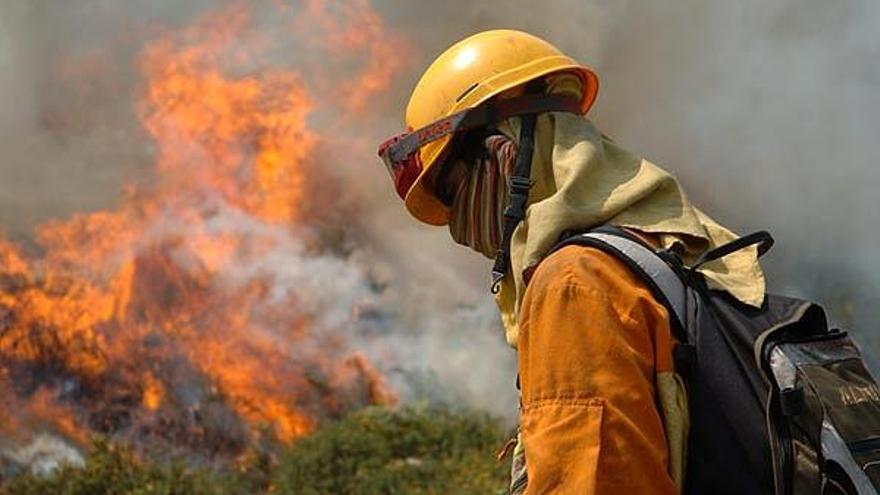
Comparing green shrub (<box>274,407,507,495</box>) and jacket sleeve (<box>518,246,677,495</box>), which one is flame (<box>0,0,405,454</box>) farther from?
jacket sleeve (<box>518,246,677,495</box>)

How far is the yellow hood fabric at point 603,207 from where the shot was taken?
1962 millimetres

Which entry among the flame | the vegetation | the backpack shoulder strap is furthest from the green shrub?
the backpack shoulder strap

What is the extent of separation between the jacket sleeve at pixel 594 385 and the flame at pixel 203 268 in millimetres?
9393

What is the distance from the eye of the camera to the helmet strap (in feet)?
6.97

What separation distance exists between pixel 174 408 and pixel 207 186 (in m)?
2.69

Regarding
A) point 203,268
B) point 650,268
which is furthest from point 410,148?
point 203,268

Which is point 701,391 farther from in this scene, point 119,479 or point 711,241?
point 119,479

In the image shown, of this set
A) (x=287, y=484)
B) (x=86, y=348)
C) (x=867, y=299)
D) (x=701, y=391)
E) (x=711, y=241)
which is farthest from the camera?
(x=86, y=348)

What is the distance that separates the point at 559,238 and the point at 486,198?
1.31 feet

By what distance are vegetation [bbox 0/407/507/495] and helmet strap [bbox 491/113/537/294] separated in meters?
6.85

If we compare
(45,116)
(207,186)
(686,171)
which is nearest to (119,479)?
(207,186)

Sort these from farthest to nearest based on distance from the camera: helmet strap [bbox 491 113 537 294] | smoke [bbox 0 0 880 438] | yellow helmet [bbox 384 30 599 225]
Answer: smoke [bbox 0 0 880 438]
yellow helmet [bbox 384 30 599 225]
helmet strap [bbox 491 113 537 294]

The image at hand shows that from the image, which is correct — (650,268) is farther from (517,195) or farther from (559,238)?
(517,195)

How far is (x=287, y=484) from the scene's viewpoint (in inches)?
372
